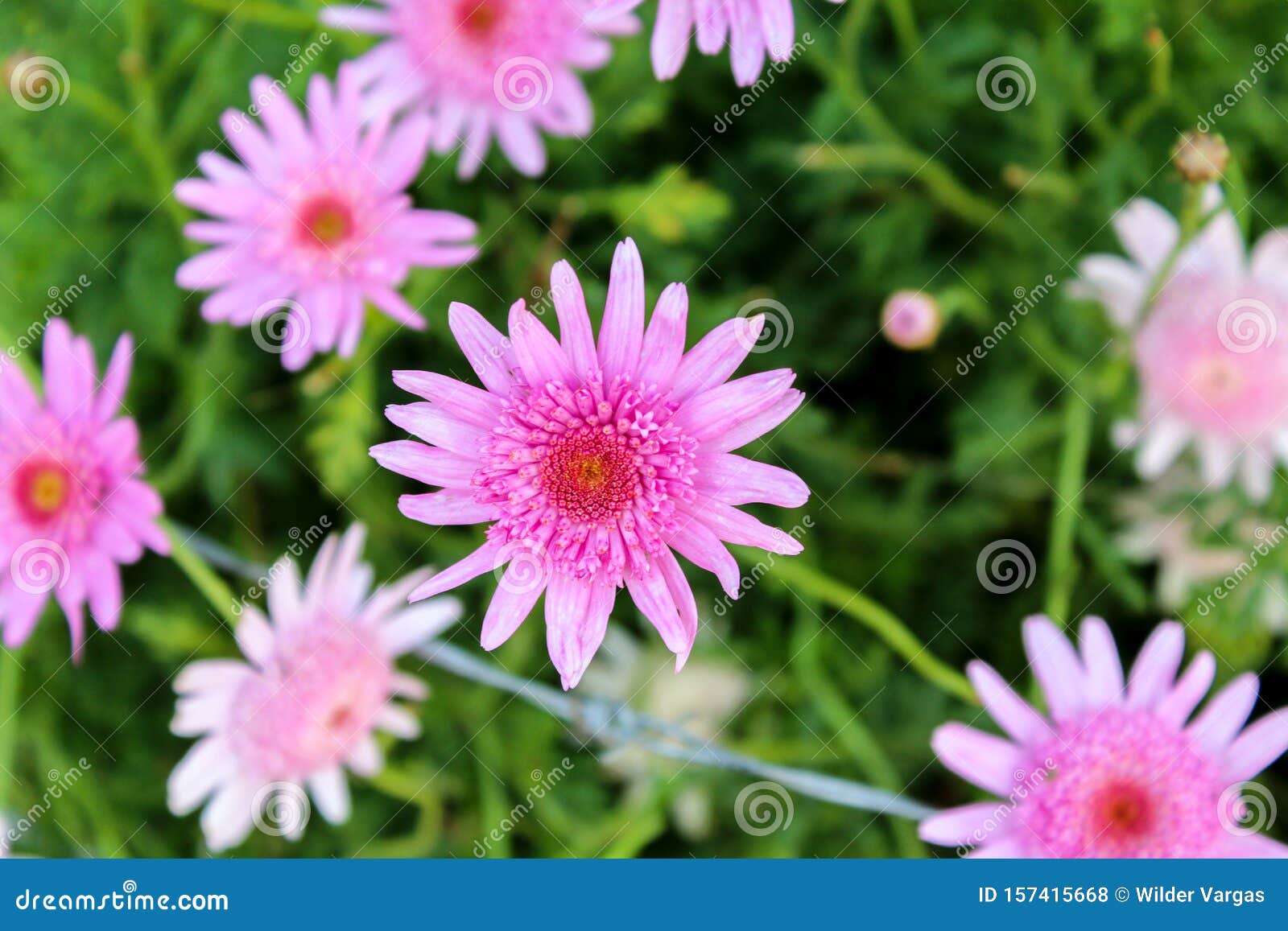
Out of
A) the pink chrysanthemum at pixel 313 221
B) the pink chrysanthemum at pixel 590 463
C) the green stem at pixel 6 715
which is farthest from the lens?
the green stem at pixel 6 715

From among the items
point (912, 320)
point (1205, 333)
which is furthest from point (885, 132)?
point (1205, 333)

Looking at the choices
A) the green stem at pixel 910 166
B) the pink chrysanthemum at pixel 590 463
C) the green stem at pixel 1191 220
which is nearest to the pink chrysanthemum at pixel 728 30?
the pink chrysanthemum at pixel 590 463

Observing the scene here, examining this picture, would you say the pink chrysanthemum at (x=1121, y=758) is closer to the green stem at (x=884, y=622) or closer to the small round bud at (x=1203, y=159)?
the green stem at (x=884, y=622)

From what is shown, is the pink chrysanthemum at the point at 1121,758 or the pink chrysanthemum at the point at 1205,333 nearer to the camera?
the pink chrysanthemum at the point at 1121,758

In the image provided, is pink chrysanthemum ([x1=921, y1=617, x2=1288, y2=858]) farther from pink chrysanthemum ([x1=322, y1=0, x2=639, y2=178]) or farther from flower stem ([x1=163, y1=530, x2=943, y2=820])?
pink chrysanthemum ([x1=322, y1=0, x2=639, y2=178])

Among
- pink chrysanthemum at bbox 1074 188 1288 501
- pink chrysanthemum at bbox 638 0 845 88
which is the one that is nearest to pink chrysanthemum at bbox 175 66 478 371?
pink chrysanthemum at bbox 638 0 845 88
